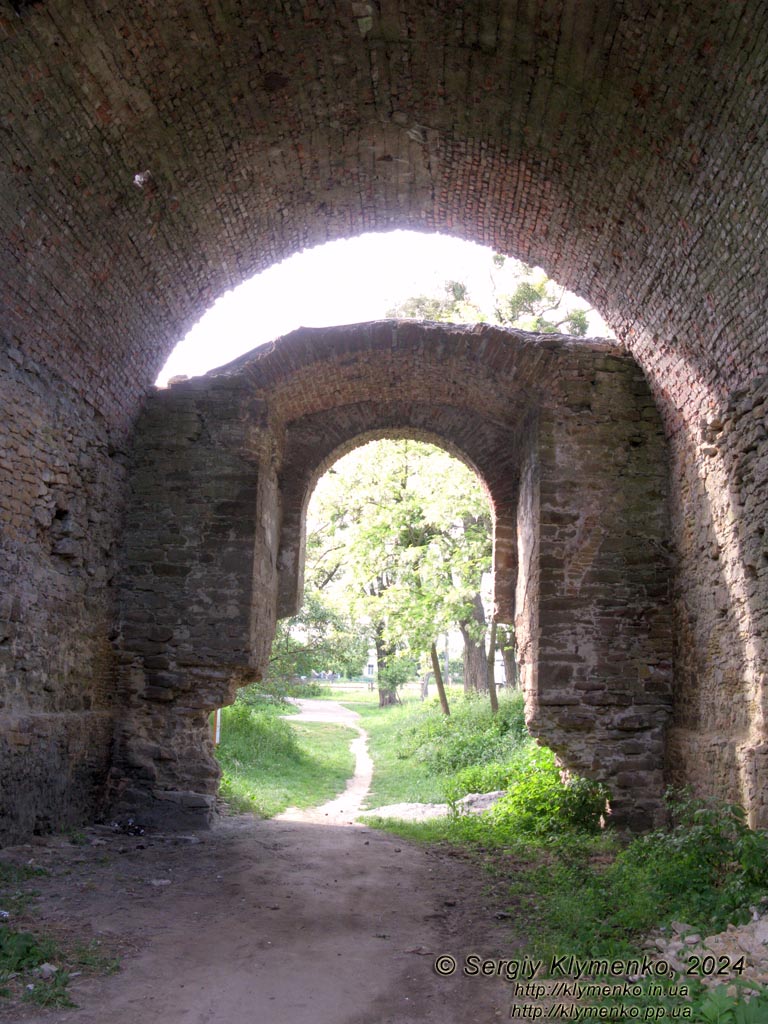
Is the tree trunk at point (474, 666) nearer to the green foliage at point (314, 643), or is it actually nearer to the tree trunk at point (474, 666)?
the tree trunk at point (474, 666)

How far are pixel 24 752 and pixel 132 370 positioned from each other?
4073 mm

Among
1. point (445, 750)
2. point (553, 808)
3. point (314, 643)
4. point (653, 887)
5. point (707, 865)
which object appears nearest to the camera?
point (653, 887)

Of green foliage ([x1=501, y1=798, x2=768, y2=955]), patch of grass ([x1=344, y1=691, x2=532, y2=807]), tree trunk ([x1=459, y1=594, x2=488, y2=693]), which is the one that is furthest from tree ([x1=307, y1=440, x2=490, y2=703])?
green foliage ([x1=501, y1=798, x2=768, y2=955])

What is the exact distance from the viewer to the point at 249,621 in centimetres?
882

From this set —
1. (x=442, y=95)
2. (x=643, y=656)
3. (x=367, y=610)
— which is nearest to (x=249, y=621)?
(x=643, y=656)

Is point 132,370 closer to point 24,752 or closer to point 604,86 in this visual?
point 24,752

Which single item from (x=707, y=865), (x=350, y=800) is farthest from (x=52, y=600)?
(x=350, y=800)

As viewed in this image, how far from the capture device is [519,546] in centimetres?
1010

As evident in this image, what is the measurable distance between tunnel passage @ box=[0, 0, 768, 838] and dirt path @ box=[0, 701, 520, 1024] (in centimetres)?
124

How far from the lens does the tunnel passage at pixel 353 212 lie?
5918 millimetres

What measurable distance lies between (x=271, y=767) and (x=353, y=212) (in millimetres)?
9163

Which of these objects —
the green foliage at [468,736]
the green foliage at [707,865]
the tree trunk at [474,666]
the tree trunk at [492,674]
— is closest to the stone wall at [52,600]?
the green foliage at [707,865]

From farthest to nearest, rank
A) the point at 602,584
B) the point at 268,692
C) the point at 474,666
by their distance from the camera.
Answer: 1. the point at 268,692
2. the point at 474,666
3. the point at 602,584

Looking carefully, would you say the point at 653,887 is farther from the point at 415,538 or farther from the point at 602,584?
the point at 415,538
